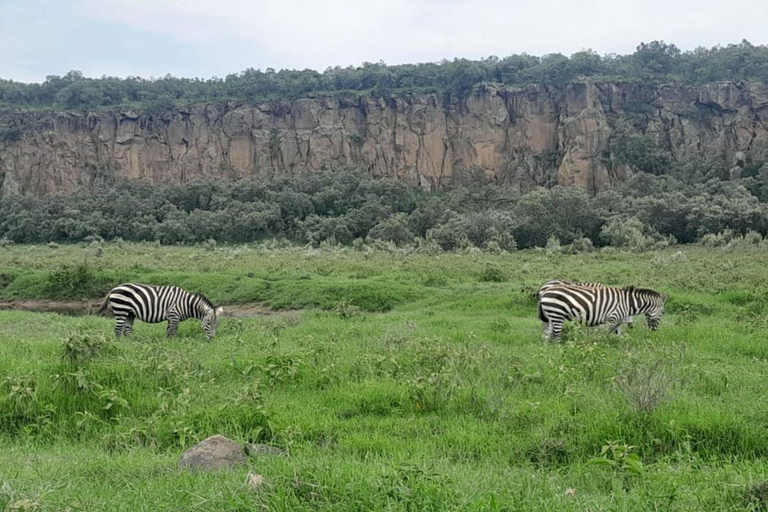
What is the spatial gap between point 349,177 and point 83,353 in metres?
64.7

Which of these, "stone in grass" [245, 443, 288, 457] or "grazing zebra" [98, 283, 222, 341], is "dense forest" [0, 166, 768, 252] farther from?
"stone in grass" [245, 443, 288, 457]

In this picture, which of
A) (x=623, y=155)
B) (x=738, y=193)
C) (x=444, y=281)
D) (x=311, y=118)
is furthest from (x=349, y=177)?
(x=444, y=281)

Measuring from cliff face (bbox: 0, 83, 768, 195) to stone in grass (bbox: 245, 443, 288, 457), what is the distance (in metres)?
78.6

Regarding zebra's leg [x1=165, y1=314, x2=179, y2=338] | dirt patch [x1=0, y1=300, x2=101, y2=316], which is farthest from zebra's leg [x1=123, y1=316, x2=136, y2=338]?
dirt patch [x1=0, y1=300, x2=101, y2=316]

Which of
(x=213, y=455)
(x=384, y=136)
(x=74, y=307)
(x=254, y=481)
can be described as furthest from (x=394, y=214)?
(x=254, y=481)

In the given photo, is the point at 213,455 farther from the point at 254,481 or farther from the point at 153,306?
the point at 153,306

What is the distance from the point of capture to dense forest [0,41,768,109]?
89.0 meters

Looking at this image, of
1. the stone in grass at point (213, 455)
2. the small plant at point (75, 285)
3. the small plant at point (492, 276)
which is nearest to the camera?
the stone in grass at point (213, 455)

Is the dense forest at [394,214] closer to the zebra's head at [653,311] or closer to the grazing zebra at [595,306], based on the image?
the zebra's head at [653,311]

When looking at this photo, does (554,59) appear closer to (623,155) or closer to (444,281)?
(623,155)

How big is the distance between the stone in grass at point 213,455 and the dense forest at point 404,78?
8964 centimetres

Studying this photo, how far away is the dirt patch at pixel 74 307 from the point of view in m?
21.1

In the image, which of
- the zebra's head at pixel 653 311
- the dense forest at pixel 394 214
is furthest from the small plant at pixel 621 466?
the dense forest at pixel 394 214

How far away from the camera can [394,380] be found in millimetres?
8133
